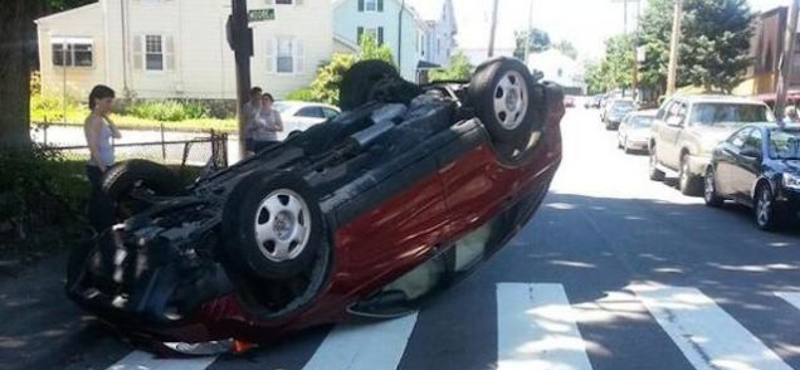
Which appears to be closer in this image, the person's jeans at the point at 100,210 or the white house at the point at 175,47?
the person's jeans at the point at 100,210

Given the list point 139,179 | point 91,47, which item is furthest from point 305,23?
point 139,179

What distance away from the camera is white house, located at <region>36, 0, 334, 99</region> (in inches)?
1646

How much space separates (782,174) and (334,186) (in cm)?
743

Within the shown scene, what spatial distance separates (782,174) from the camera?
11609 mm

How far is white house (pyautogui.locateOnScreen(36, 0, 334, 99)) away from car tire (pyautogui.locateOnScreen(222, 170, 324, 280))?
120 ft

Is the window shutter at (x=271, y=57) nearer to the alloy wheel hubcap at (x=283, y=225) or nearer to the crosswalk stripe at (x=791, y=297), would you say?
the crosswalk stripe at (x=791, y=297)

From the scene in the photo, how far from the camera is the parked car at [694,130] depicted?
52.3ft

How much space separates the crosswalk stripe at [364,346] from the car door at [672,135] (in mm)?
11785

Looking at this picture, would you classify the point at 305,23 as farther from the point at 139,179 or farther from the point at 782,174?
the point at 139,179

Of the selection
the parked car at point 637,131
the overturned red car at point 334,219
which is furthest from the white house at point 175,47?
the overturned red car at point 334,219

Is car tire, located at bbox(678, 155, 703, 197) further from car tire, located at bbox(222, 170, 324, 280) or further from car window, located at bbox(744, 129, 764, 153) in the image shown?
car tire, located at bbox(222, 170, 324, 280)

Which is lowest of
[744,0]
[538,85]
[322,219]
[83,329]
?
[83,329]

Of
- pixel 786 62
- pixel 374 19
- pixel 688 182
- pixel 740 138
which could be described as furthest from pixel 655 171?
pixel 374 19

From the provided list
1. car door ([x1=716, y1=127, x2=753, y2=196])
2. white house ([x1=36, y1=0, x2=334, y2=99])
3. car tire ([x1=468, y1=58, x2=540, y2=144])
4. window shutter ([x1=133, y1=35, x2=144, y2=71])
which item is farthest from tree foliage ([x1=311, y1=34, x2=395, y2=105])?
car tire ([x1=468, y1=58, x2=540, y2=144])
